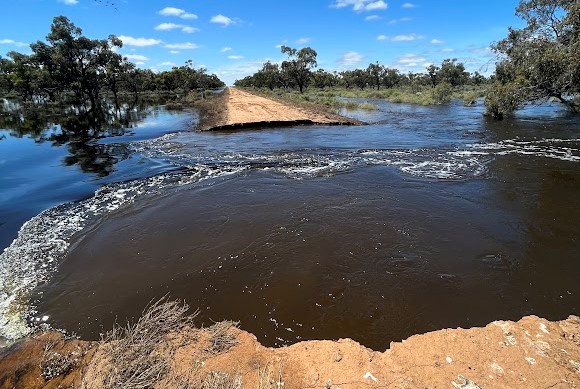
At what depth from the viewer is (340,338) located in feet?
13.8

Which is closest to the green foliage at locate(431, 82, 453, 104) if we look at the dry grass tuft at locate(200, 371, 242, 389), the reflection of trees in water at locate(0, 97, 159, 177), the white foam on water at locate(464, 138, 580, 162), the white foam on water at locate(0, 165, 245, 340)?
the white foam on water at locate(464, 138, 580, 162)

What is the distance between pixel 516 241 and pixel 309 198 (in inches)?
185

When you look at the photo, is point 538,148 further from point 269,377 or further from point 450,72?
point 450,72

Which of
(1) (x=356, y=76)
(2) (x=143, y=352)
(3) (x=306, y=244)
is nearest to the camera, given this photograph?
(2) (x=143, y=352)

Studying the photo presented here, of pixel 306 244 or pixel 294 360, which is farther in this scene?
pixel 306 244

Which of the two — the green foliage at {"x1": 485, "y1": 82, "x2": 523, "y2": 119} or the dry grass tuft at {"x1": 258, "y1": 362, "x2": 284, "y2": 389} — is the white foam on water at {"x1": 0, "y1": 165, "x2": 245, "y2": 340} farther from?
the green foliage at {"x1": 485, "y1": 82, "x2": 523, "y2": 119}

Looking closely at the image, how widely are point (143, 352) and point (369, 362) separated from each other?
8.00 ft

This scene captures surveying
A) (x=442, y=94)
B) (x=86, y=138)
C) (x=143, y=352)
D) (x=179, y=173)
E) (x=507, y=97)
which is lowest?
(x=143, y=352)

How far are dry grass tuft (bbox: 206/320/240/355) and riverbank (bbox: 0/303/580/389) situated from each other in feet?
0.04

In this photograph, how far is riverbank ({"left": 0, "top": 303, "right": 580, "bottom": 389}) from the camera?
3.31 m

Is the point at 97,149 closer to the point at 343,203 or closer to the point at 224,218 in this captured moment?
the point at 224,218

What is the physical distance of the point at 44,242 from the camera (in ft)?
23.2

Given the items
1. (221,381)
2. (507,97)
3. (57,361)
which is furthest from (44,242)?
(507,97)

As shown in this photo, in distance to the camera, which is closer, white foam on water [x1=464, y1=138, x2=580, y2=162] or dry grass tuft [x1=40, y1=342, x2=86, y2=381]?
dry grass tuft [x1=40, y1=342, x2=86, y2=381]
